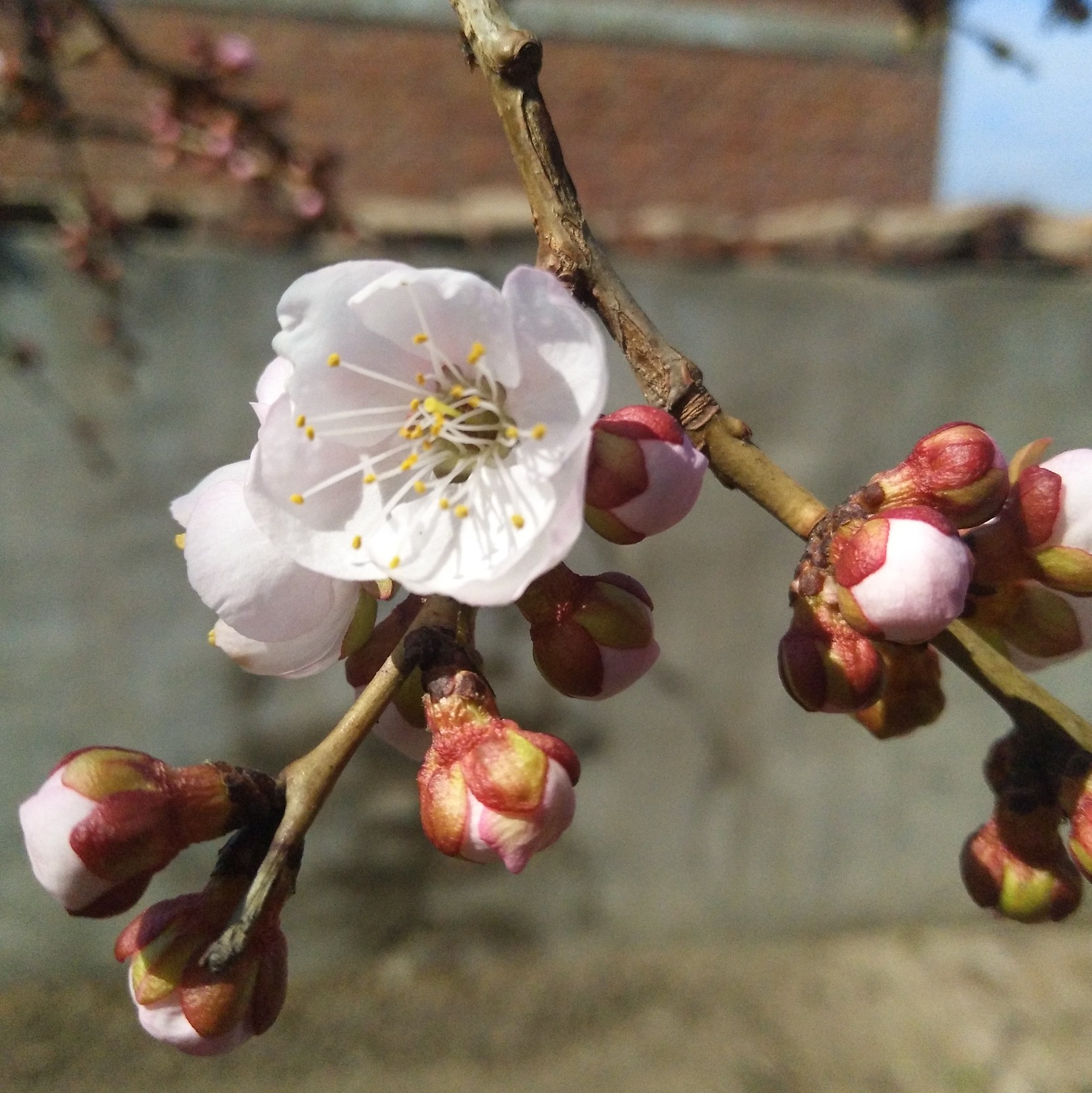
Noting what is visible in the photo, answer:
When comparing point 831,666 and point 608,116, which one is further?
point 608,116

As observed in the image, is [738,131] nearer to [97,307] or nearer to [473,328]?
[97,307]

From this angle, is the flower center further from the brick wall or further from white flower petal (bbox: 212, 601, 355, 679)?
the brick wall

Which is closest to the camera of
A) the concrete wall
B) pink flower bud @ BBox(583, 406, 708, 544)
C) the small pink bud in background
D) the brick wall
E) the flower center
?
pink flower bud @ BBox(583, 406, 708, 544)

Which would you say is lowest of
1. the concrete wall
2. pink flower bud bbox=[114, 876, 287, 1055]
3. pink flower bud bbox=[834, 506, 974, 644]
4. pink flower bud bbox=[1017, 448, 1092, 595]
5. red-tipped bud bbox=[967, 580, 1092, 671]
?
the concrete wall

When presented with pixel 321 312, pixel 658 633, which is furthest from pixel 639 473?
pixel 658 633

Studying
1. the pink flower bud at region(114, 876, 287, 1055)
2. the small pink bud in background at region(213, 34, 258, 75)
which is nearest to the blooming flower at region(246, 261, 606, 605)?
the pink flower bud at region(114, 876, 287, 1055)

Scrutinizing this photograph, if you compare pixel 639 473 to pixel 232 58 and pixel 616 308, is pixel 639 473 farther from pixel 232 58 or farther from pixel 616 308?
pixel 232 58
